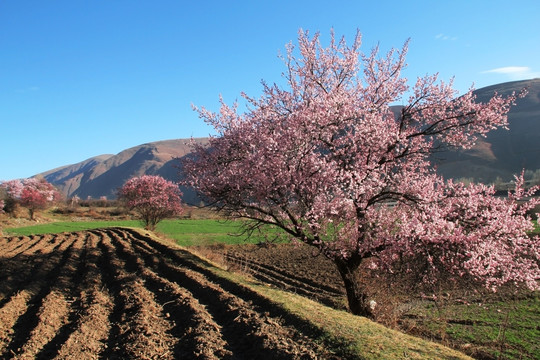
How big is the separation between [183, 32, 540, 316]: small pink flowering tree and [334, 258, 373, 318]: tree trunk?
4 centimetres

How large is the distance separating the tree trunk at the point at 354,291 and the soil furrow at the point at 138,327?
233 inches

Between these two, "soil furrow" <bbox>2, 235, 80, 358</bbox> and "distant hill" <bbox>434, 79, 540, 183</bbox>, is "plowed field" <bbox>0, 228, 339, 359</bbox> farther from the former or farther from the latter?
"distant hill" <bbox>434, 79, 540, 183</bbox>

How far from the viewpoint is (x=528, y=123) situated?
6216 inches

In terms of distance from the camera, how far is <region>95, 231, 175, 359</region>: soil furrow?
718cm

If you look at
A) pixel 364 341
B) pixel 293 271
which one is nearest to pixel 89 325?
pixel 364 341

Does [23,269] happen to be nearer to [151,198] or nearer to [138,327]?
[138,327]

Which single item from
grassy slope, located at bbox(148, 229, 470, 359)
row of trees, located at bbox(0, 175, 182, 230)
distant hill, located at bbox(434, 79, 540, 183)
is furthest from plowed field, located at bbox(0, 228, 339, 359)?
distant hill, located at bbox(434, 79, 540, 183)

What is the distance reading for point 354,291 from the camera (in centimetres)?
1244

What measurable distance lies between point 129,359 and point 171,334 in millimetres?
1386

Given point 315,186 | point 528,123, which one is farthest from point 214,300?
point 528,123

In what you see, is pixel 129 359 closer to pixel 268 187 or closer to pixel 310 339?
pixel 310 339

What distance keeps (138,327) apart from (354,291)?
22.3 ft

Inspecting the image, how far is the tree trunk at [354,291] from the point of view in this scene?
12.0m

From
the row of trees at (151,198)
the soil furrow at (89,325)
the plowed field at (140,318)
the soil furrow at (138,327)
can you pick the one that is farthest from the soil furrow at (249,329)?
the row of trees at (151,198)
